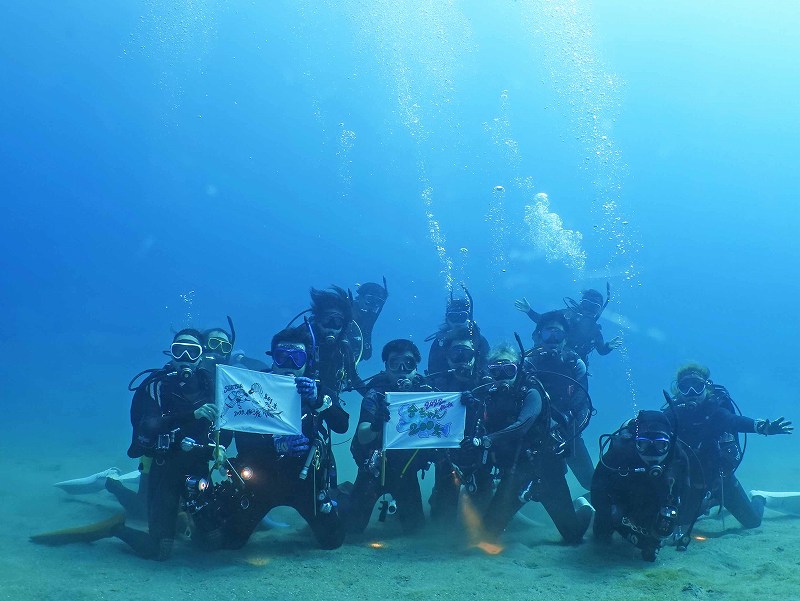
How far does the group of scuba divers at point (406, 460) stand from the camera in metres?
6.70

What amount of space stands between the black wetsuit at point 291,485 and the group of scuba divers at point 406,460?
15mm

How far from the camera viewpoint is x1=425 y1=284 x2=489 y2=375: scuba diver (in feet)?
33.2

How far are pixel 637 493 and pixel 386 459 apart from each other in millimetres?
3367

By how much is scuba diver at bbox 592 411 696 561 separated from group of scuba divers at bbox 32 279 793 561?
0.05 feet

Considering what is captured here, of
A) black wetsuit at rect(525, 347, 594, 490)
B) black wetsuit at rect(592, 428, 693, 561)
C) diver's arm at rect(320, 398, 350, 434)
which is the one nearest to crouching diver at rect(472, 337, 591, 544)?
black wetsuit at rect(592, 428, 693, 561)

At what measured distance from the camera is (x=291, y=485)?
682 cm

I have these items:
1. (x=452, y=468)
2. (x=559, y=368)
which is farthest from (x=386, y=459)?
(x=559, y=368)

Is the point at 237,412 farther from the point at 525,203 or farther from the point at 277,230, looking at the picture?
the point at 277,230

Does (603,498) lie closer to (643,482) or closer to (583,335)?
(643,482)

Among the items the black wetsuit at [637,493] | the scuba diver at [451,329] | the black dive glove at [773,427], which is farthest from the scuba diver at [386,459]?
the black dive glove at [773,427]

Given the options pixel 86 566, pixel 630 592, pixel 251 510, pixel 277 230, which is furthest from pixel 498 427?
pixel 277 230

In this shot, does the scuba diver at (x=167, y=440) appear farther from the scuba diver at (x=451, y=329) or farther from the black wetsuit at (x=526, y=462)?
the scuba diver at (x=451, y=329)

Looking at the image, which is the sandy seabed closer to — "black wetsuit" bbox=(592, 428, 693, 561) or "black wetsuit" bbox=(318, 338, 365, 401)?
"black wetsuit" bbox=(592, 428, 693, 561)

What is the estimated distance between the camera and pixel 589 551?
7273mm
